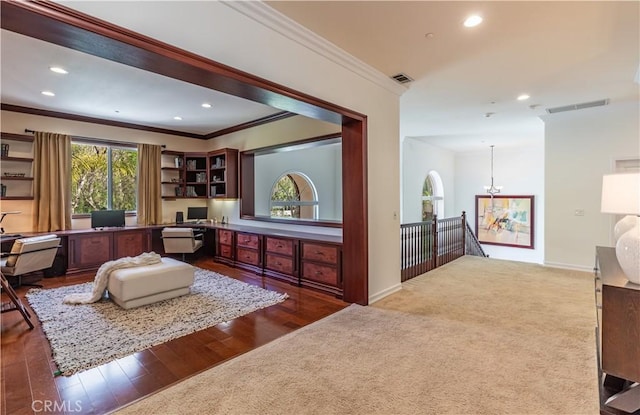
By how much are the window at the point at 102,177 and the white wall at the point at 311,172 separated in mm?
2695

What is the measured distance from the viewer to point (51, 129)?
549 centimetres

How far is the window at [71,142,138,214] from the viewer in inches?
235

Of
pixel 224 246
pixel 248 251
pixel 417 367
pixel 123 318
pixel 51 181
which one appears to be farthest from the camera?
pixel 224 246

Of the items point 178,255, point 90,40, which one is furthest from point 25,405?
point 178,255

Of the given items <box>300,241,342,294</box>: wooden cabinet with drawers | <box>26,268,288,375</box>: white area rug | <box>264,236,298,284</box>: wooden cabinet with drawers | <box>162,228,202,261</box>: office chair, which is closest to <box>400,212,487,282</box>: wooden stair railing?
<box>300,241,342,294</box>: wooden cabinet with drawers

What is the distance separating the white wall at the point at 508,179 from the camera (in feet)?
30.0

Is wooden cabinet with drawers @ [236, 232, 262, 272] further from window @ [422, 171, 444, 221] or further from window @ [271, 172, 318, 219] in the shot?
window @ [422, 171, 444, 221]

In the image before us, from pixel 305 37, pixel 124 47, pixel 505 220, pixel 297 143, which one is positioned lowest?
pixel 505 220

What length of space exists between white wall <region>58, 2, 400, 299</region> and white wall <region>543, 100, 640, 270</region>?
11.4ft

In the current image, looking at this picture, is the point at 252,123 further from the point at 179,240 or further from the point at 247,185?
the point at 179,240

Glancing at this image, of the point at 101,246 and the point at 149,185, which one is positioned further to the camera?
the point at 149,185

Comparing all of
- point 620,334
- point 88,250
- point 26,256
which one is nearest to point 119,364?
point 26,256

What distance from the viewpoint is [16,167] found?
5.21 metres

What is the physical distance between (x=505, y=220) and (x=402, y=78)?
7758 mm
